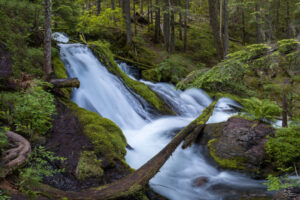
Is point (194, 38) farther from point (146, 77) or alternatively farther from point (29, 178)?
point (29, 178)

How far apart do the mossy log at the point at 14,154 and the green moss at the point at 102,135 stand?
1.55m

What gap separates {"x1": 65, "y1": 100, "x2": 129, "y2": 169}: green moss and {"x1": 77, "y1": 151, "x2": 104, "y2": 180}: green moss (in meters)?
0.21

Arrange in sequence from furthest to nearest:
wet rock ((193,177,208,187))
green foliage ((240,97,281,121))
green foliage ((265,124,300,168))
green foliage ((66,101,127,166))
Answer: green foliage ((240,97,281,121))
wet rock ((193,177,208,187))
green foliage ((265,124,300,168))
green foliage ((66,101,127,166))

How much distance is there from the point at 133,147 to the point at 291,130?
4.53 meters

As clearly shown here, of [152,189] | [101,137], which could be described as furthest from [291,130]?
[101,137]

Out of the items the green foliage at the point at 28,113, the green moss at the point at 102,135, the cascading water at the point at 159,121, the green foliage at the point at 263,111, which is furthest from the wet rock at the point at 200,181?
the green foliage at the point at 28,113

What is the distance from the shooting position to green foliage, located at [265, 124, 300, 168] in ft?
18.2

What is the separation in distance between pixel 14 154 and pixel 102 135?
2.17 meters

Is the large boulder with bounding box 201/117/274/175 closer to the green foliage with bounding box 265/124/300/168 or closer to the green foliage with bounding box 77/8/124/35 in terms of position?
the green foliage with bounding box 265/124/300/168

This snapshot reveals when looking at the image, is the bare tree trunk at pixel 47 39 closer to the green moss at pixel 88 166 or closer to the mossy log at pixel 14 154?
the mossy log at pixel 14 154

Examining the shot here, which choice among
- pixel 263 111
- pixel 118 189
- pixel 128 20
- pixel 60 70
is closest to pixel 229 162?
pixel 263 111

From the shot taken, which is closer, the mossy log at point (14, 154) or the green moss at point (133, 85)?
the mossy log at point (14, 154)

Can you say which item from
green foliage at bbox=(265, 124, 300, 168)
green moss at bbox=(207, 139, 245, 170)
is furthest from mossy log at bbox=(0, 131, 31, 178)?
green foliage at bbox=(265, 124, 300, 168)

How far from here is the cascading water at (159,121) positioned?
5.59 metres
